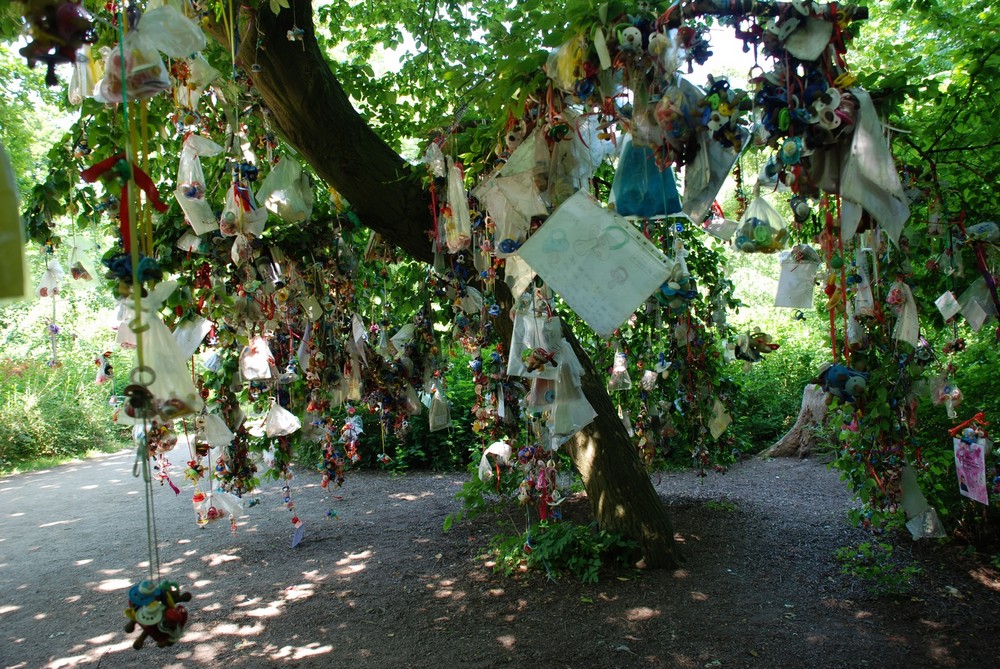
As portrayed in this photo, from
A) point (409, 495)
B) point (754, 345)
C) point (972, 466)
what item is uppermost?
point (754, 345)

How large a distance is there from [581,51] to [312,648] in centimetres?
355

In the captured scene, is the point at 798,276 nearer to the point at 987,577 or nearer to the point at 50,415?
the point at 987,577

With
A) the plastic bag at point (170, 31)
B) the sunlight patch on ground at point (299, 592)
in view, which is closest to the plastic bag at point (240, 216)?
the plastic bag at point (170, 31)

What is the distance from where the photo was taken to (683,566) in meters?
4.89

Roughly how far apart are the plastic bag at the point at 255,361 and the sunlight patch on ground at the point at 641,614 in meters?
2.54

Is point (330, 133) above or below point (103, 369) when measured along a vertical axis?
above

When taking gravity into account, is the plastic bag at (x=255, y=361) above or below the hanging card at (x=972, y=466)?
above

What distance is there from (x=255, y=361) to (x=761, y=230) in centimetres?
209

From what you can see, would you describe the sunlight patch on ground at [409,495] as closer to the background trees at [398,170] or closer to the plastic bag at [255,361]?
the background trees at [398,170]

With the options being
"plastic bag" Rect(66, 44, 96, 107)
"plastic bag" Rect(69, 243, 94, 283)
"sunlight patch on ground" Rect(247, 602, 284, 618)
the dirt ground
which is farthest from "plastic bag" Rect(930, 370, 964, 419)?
"sunlight patch on ground" Rect(247, 602, 284, 618)

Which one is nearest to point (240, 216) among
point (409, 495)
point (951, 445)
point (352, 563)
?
point (352, 563)

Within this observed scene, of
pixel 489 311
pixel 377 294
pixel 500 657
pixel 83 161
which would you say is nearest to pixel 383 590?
pixel 500 657

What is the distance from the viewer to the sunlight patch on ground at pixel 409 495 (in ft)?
26.2

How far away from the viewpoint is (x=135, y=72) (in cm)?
154
